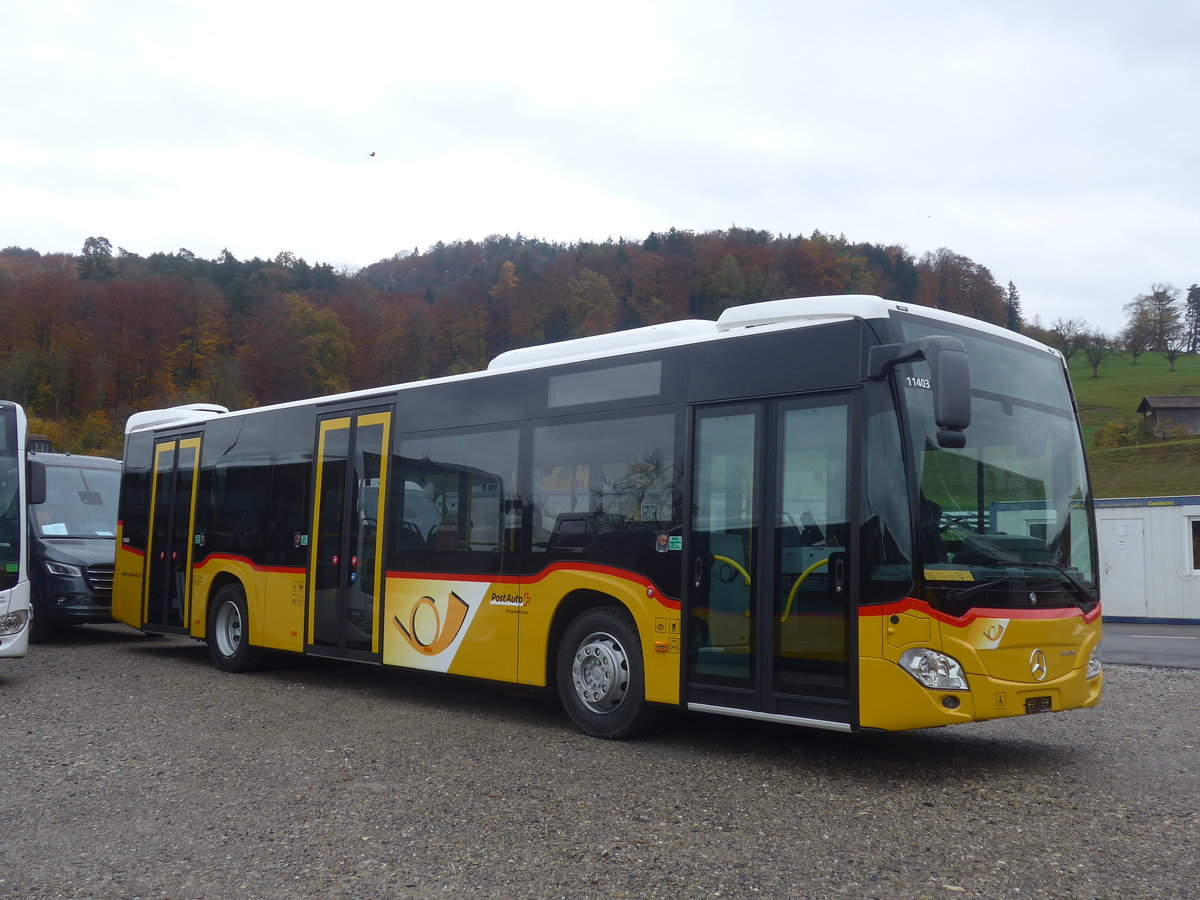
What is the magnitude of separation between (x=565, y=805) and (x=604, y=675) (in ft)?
6.81

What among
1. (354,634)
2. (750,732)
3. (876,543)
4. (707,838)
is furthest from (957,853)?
(354,634)

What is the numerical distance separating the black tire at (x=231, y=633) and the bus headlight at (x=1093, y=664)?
8627 mm

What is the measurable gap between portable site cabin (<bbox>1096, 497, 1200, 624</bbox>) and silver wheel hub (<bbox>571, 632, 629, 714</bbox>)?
705 inches

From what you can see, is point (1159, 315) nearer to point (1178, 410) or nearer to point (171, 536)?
point (1178, 410)

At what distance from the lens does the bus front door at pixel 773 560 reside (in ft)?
21.9

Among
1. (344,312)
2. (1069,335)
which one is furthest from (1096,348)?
(344,312)

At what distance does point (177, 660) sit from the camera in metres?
13.4

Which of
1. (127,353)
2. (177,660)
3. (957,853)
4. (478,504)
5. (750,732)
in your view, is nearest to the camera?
(957,853)

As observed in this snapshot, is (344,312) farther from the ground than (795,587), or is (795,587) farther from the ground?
(344,312)

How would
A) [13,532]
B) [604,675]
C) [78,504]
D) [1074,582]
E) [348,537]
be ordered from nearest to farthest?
[1074,582] < [604,675] < [348,537] < [13,532] < [78,504]

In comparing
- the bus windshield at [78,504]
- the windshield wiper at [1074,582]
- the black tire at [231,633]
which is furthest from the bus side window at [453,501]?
the bus windshield at [78,504]

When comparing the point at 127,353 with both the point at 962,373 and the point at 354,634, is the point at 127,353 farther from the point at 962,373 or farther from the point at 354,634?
the point at 962,373

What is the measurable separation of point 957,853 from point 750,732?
11.4 feet

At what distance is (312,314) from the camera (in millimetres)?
57781
